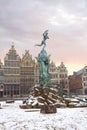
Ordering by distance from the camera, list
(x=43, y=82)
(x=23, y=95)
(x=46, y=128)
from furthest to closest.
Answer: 1. (x=23, y=95)
2. (x=43, y=82)
3. (x=46, y=128)

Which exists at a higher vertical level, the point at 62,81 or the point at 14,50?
the point at 14,50

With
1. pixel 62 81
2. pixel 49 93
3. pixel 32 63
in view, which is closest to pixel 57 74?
pixel 62 81

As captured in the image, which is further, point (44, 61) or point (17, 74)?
point (17, 74)

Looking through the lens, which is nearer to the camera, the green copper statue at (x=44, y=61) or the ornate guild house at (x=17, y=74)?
the green copper statue at (x=44, y=61)

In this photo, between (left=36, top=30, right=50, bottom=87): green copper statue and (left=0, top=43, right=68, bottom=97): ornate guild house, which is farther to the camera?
(left=0, top=43, right=68, bottom=97): ornate guild house

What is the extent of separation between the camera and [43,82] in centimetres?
4206

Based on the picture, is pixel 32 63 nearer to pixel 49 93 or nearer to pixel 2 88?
pixel 2 88

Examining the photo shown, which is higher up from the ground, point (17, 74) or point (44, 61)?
point (17, 74)

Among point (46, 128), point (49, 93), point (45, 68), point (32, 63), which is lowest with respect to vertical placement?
point (46, 128)

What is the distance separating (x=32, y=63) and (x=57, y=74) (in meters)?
9.78

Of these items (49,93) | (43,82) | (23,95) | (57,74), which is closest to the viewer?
(49,93)

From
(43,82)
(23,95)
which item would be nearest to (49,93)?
Result: (43,82)

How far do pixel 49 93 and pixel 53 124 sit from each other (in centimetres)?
1863

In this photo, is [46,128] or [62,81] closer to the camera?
[46,128]
